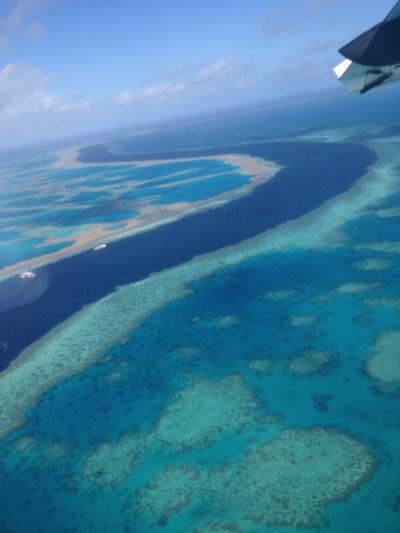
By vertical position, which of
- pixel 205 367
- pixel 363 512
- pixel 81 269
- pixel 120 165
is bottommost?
pixel 363 512

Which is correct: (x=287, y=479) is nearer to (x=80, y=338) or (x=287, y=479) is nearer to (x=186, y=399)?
(x=186, y=399)

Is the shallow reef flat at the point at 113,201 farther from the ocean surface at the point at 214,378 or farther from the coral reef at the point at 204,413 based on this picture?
the coral reef at the point at 204,413

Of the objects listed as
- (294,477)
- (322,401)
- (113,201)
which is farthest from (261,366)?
(113,201)

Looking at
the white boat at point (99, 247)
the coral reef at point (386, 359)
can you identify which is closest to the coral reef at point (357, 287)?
the coral reef at point (386, 359)

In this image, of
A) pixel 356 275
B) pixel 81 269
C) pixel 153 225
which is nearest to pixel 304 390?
pixel 356 275

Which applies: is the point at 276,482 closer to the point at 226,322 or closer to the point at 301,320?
the point at 301,320

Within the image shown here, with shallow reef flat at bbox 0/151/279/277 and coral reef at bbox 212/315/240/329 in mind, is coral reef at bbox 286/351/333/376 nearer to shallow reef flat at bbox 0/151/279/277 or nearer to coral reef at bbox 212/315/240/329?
coral reef at bbox 212/315/240/329
